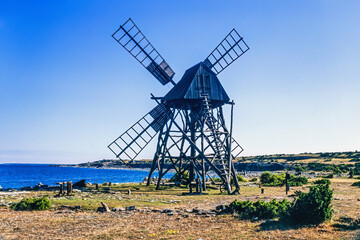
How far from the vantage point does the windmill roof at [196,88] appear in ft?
95.2

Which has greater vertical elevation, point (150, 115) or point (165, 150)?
→ point (150, 115)

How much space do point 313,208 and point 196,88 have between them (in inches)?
719

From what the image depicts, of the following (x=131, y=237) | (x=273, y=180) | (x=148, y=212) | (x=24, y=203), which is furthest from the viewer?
(x=273, y=180)

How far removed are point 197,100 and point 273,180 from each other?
15990 mm

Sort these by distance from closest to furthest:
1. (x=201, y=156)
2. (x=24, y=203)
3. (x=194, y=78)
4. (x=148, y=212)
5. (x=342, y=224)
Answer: (x=342, y=224), (x=148, y=212), (x=24, y=203), (x=201, y=156), (x=194, y=78)

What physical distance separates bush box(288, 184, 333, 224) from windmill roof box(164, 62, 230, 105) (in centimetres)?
1669

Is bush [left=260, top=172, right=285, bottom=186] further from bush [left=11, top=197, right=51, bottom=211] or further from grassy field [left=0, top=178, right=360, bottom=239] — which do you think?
bush [left=11, top=197, right=51, bottom=211]

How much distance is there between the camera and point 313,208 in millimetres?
13039

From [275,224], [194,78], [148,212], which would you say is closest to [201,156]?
[194,78]

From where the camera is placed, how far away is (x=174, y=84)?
33.2m

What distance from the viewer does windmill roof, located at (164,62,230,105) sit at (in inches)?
1143

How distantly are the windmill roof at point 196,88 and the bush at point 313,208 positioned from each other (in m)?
16.7

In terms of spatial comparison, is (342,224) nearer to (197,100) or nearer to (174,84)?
(197,100)

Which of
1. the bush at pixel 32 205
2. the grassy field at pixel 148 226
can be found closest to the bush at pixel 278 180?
the grassy field at pixel 148 226
